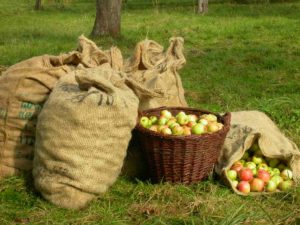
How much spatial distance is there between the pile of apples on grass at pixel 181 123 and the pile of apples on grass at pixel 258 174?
1.22 feet

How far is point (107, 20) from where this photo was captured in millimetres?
11359

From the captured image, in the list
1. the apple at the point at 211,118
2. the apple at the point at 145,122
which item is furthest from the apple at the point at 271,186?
the apple at the point at 145,122

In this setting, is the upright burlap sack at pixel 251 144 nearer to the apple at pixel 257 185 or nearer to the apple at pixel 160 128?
the apple at pixel 257 185

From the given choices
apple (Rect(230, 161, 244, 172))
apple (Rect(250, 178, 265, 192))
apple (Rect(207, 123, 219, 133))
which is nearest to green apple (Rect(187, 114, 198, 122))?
apple (Rect(207, 123, 219, 133))

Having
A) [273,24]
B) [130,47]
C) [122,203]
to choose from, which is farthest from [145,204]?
[273,24]

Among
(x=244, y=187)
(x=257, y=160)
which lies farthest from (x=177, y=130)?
(x=257, y=160)

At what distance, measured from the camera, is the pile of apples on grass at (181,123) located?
13.2ft

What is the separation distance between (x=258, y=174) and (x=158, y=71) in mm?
1397

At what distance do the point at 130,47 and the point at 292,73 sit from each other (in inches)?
147

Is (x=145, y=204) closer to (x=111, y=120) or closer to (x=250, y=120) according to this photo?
(x=111, y=120)

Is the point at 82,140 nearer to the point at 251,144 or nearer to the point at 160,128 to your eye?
the point at 160,128

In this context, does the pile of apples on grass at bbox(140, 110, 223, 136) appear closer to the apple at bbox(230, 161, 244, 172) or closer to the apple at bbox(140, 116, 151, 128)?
the apple at bbox(140, 116, 151, 128)

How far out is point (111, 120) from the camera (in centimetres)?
366

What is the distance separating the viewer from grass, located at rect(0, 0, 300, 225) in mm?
3615
